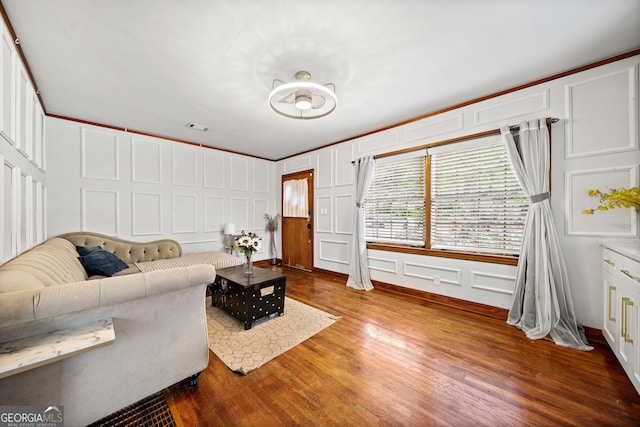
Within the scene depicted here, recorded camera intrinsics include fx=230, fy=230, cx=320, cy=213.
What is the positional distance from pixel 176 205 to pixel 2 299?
408cm

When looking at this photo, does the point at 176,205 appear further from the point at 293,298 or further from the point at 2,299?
the point at 2,299

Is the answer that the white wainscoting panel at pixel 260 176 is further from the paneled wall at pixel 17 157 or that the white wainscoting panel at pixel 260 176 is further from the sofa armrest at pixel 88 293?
the sofa armrest at pixel 88 293

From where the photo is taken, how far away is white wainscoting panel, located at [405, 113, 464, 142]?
324cm

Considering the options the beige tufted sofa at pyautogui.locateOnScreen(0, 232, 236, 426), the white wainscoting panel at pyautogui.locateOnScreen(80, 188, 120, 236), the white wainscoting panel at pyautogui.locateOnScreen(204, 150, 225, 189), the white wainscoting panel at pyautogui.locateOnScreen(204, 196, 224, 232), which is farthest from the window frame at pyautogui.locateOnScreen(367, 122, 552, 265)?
the white wainscoting panel at pyautogui.locateOnScreen(80, 188, 120, 236)

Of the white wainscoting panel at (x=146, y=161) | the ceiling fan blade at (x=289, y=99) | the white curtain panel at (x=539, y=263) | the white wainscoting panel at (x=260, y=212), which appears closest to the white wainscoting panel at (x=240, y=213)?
the white wainscoting panel at (x=260, y=212)

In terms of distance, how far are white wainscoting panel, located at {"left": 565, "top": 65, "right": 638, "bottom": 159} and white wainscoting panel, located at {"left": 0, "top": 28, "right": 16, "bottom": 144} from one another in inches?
196

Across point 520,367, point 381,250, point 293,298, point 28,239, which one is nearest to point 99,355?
point 28,239

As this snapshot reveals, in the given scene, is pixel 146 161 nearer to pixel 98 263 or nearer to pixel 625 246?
pixel 98 263

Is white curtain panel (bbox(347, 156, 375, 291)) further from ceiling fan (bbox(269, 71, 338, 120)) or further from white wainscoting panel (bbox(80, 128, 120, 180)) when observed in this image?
white wainscoting panel (bbox(80, 128, 120, 180))

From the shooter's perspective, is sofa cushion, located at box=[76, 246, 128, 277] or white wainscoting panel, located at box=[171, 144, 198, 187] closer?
sofa cushion, located at box=[76, 246, 128, 277]

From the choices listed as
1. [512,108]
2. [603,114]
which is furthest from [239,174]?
[603,114]

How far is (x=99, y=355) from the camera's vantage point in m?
1.26

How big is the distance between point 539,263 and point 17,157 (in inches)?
201

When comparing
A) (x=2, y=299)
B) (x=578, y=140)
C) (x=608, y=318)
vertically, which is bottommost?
(x=608, y=318)
